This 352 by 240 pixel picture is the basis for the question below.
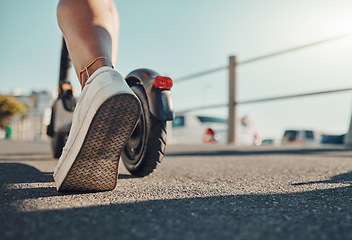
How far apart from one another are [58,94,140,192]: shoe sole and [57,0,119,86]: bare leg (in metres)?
0.21

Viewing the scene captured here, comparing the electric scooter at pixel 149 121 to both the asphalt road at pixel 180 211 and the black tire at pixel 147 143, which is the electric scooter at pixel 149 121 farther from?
the asphalt road at pixel 180 211

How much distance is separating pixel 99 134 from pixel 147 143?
407mm

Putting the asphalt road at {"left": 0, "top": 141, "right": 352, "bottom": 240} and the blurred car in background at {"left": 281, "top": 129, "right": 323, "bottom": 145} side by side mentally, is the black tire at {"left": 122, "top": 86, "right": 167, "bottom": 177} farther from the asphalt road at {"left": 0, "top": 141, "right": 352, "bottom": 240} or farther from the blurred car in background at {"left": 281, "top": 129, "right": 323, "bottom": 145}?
the blurred car in background at {"left": 281, "top": 129, "right": 323, "bottom": 145}

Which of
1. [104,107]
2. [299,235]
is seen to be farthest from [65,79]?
[299,235]

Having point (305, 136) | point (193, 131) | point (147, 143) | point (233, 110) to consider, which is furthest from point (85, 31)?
point (305, 136)

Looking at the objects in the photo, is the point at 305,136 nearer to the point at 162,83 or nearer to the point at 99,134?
the point at 162,83

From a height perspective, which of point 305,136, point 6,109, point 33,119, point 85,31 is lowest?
point 305,136

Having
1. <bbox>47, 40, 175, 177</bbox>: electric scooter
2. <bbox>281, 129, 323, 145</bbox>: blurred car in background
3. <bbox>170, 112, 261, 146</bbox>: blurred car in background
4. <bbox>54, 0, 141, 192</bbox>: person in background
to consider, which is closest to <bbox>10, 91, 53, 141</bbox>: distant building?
<bbox>170, 112, 261, 146</bbox>: blurred car in background

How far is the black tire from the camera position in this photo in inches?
49.3

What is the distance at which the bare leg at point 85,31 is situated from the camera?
103 cm

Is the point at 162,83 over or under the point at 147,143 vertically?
over

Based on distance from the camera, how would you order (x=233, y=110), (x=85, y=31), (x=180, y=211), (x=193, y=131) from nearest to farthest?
(x=180, y=211) < (x=85, y=31) < (x=233, y=110) < (x=193, y=131)

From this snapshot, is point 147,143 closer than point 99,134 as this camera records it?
No

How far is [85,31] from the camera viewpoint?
41.2 inches
